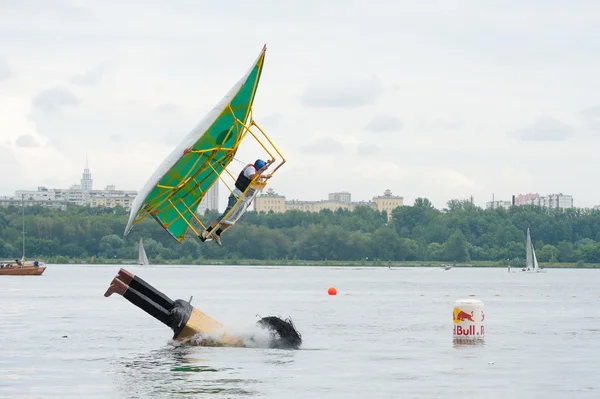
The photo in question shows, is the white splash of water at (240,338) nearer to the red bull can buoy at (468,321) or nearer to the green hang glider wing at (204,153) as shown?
the green hang glider wing at (204,153)

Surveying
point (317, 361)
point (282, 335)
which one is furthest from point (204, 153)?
point (282, 335)

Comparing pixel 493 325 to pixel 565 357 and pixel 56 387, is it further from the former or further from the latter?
pixel 56 387

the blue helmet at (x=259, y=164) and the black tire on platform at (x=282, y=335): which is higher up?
the blue helmet at (x=259, y=164)

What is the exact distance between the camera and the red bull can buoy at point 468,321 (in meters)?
41.3

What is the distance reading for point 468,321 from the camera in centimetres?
4291

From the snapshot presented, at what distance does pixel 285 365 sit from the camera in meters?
34.7

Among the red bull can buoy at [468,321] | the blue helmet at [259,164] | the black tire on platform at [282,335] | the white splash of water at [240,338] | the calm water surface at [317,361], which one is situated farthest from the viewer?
the red bull can buoy at [468,321]

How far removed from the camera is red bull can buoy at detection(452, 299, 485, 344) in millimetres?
41281

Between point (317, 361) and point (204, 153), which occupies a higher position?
point (204, 153)

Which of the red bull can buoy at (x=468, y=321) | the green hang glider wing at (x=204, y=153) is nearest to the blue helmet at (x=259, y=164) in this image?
the green hang glider wing at (x=204, y=153)

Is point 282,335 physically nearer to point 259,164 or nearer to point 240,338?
point 240,338

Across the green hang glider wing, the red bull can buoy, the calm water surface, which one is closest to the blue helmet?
the green hang glider wing

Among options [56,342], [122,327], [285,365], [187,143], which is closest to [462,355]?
[285,365]

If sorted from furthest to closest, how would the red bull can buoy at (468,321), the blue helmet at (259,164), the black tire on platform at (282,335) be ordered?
the red bull can buoy at (468,321) → the black tire on platform at (282,335) → the blue helmet at (259,164)
